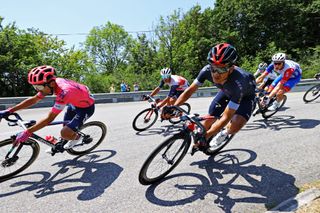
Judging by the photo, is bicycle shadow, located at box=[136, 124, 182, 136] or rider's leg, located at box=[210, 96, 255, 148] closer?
rider's leg, located at box=[210, 96, 255, 148]

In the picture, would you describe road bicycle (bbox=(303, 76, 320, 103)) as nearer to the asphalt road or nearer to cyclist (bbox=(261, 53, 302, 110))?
cyclist (bbox=(261, 53, 302, 110))

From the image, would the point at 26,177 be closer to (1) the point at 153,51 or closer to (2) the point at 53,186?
(2) the point at 53,186

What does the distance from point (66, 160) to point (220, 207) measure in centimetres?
329

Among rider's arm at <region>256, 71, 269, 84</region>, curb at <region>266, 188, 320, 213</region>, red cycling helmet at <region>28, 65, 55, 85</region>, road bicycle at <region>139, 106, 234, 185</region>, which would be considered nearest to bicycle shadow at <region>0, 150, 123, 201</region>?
road bicycle at <region>139, 106, 234, 185</region>

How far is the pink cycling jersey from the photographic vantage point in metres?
4.32

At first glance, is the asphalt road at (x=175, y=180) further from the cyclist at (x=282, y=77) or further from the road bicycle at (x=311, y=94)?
the road bicycle at (x=311, y=94)

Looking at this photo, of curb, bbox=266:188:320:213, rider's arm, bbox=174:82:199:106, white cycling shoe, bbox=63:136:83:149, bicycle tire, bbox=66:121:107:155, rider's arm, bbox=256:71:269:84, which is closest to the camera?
curb, bbox=266:188:320:213

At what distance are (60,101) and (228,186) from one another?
10.1 feet

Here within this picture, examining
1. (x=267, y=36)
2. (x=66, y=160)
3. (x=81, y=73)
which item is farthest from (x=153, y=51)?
(x=66, y=160)

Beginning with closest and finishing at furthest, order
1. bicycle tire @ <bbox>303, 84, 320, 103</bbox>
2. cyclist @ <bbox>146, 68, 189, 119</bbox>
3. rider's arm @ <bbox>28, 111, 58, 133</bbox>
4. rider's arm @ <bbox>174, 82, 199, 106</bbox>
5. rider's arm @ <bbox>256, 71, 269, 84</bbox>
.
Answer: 1. rider's arm @ <bbox>28, 111, 58, 133</bbox>
2. rider's arm @ <bbox>174, 82, 199, 106</bbox>
3. cyclist @ <bbox>146, 68, 189, 119</bbox>
4. rider's arm @ <bbox>256, 71, 269, 84</bbox>
5. bicycle tire @ <bbox>303, 84, 320, 103</bbox>

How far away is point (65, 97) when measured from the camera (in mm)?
4387

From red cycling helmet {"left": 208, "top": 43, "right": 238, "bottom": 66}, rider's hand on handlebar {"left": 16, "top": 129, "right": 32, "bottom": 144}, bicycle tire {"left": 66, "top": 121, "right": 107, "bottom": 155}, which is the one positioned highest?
red cycling helmet {"left": 208, "top": 43, "right": 238, "bottom": 66}

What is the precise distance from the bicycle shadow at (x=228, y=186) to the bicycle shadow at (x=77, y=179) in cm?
87

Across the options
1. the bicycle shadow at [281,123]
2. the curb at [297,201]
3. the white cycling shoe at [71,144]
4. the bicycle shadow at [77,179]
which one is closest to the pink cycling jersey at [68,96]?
the white cycling shoe at [71,144]
